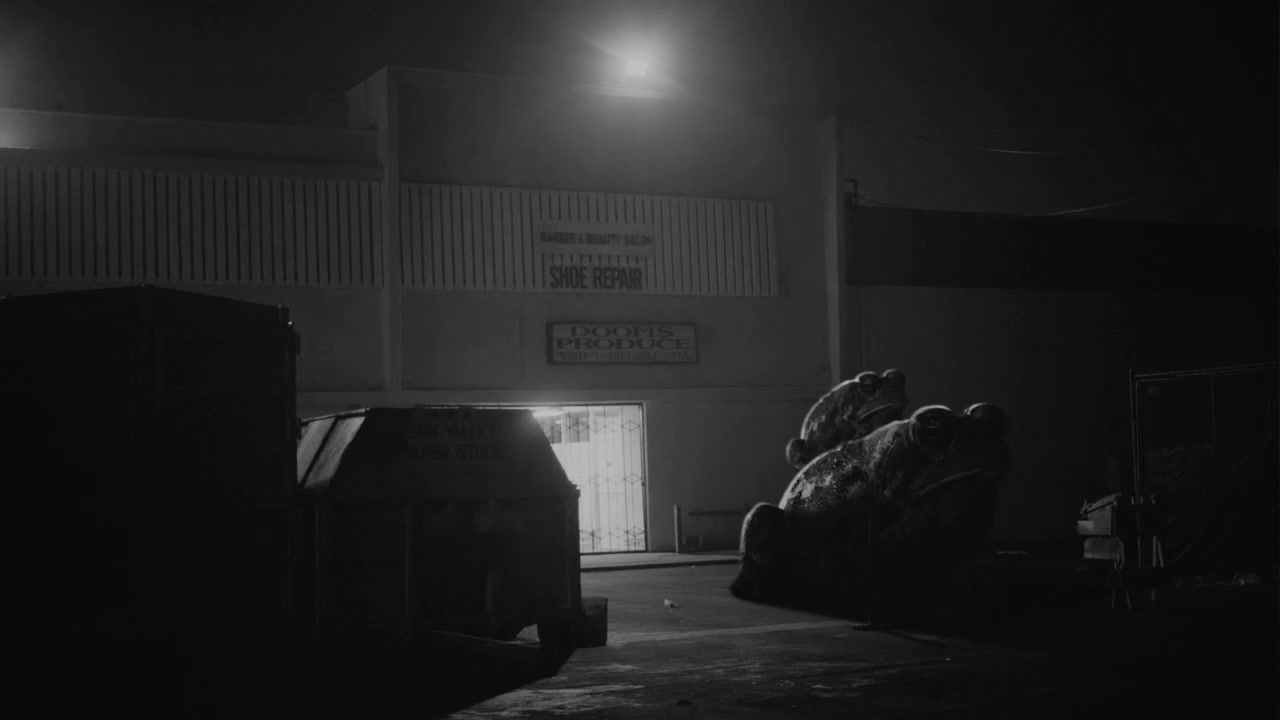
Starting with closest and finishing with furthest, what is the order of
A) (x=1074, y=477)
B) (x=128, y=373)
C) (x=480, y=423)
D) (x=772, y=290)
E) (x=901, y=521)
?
(x=128, y=373)
(x=480, y=423)
(x=901, y=521)
(x=772, y=290)
(x=1074, y=477)

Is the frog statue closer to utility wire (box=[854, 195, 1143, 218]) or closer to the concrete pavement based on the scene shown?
the concrete pavement

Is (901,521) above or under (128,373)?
under

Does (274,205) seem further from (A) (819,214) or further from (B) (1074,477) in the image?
(B) (1074,477)

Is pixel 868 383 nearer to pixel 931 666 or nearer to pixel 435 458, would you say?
pixel 931 666

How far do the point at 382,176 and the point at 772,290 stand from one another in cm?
794

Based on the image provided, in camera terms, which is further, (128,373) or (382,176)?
(382,176)

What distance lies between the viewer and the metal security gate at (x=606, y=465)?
27.1 m

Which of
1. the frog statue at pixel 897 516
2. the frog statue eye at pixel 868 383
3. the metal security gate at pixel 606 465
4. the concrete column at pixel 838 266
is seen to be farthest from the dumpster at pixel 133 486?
the concrete column at pixel 838 266

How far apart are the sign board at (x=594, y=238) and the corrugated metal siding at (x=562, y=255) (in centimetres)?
11

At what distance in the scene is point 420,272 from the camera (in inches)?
999

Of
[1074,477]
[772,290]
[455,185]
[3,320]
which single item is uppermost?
[455,185]

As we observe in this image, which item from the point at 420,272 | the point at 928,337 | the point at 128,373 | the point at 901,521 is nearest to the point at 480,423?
the point at 128,373

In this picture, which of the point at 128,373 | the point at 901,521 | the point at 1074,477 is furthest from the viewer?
the point at 1074,477

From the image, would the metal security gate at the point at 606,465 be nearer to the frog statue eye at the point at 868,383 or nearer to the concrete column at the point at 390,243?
the concrete column at the point at 390,243
